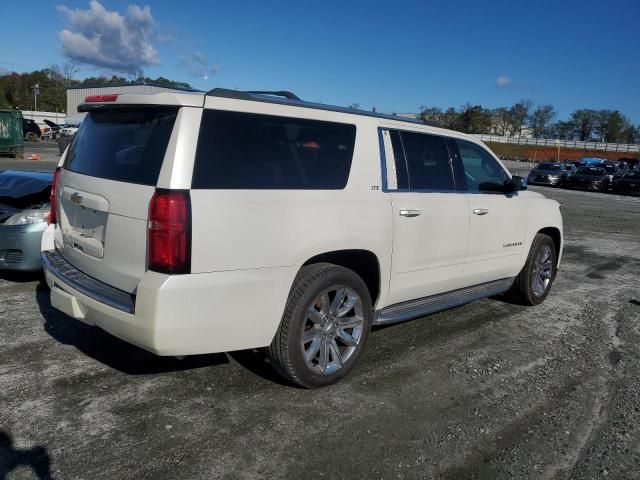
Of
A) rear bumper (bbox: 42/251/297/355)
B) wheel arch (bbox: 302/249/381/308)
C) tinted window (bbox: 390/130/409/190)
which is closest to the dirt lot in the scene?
rear bumper (bbox: 42/251/297/355)

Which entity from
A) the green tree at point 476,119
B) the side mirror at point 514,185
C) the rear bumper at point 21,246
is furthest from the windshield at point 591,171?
the green tree at point 476,119

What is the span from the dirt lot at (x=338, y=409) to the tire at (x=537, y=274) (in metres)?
0.73

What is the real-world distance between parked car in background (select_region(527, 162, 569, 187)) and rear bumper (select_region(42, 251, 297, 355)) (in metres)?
30.6

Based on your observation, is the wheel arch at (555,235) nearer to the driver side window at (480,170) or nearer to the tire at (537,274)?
the tire at (537,274)

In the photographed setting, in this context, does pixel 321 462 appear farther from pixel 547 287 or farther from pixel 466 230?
pixel 547 287

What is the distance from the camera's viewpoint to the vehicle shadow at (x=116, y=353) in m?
3.93

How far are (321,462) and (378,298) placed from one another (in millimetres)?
1441

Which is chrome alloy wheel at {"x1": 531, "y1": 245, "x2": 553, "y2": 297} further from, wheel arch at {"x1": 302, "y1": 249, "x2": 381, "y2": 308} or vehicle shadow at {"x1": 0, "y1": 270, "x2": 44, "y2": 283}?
vehicle shadow at {"x1": 0, "y1": 270, "x2": 44, "y2": 283}

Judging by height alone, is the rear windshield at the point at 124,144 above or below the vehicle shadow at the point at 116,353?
above

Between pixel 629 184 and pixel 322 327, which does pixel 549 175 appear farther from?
pixel 322 327

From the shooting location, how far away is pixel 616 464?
300 centimetres

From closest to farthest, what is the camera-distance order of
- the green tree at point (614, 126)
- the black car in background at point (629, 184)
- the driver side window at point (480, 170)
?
the driver side window at point (480, 170) → the black car in background at point (629, 184) → the green tree at point (614, 126)

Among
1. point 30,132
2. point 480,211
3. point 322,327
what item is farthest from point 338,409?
point 30,132

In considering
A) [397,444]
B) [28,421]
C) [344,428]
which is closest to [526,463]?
[397,444]
